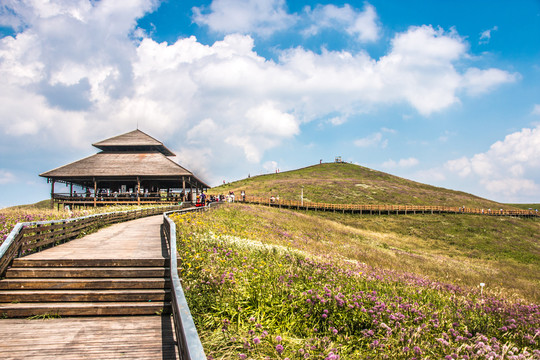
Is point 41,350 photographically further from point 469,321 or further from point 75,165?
point 75,165

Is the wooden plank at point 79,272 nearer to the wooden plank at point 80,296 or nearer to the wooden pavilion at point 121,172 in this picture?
the wooden plank at point 80,296

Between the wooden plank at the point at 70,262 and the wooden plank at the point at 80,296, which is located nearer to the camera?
the wooden plank at the point at 80,296

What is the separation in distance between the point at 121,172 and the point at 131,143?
23.6 feet

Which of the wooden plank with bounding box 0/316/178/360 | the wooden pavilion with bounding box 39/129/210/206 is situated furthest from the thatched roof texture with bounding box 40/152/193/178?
the wooden plank with bounding box 0/316/178/360

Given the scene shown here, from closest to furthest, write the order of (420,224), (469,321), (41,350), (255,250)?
(41,350)
(469,321)
(255,250)
(420,224)

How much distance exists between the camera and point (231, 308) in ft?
18.5

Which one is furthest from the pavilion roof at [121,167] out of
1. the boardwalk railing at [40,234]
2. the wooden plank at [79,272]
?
the wooden plank at [79,272]

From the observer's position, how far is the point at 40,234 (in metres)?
10.4

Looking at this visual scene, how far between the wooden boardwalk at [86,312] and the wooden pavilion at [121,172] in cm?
2873

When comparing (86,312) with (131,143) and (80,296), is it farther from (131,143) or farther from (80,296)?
(131,143)

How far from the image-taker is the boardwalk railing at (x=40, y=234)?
8.34 meters

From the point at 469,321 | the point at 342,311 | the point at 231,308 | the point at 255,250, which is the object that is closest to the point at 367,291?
the point at 342,311

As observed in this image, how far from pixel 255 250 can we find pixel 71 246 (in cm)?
663

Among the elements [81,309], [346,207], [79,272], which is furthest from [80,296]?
[346,207]
